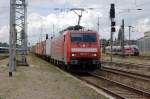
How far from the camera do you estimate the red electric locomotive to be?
1129 inches

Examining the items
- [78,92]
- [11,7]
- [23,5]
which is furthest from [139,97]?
[23,5]

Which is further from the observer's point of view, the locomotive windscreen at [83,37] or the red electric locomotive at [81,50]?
the locomotive windscreen at [83,37]

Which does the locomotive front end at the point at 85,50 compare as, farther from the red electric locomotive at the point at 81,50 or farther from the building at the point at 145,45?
the building at the point at 145,45

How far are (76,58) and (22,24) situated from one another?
38.7 ft

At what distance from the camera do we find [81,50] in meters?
28.9

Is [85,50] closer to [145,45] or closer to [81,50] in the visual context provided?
[81,50]

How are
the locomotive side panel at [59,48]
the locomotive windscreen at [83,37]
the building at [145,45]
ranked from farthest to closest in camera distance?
the building at [145,45] < the locomotive side panel at [59,48] < the locomotive windscreen at [83,37]

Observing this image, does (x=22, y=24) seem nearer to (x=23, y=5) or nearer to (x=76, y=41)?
(x=23, y=5)

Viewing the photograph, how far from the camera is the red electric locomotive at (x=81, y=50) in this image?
28.7 meters

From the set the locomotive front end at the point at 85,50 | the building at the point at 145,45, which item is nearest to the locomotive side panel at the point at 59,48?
the locomotive front end at the point at 85,50

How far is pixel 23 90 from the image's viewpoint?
17641mm

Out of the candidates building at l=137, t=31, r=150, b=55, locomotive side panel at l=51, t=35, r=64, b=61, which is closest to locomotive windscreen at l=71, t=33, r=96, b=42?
locomotive side panel at l=51, t=35, r=64, b=61

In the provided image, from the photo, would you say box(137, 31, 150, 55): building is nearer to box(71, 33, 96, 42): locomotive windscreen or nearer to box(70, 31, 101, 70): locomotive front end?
box(71, 33, 96, 42): locomotive windscreen

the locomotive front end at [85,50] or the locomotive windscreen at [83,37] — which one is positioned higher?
the locomotive windscreen at [83,37]
